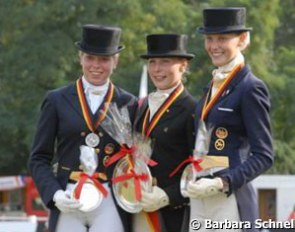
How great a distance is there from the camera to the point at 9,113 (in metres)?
22.6

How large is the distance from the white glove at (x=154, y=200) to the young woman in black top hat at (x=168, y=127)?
4 centimetres

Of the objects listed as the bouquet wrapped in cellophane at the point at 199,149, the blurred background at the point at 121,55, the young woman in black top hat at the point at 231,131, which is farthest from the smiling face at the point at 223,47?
the blurred background at the point at 121,55

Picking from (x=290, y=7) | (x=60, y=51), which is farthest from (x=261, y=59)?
(x=290, y=7)

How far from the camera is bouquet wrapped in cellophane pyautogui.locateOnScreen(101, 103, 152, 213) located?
657 centimetres

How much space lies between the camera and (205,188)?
6133 mm

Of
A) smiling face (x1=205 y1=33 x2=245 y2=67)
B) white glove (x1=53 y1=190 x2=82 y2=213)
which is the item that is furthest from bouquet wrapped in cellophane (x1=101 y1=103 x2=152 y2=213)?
smiling face (x1=205 y1=33 x2=245 y2=67)

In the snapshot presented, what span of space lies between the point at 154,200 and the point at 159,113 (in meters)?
0.53

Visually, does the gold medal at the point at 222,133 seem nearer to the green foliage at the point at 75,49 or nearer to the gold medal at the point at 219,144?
the gold medal at the point at 219,144

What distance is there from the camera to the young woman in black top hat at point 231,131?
6.17 meters

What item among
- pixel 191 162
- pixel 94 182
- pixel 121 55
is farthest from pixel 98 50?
pixel 121 55

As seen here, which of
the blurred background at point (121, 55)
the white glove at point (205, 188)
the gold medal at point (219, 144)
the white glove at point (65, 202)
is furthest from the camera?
the blurred background at point (121, 55)

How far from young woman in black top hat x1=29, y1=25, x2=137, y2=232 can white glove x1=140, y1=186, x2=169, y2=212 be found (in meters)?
0.20

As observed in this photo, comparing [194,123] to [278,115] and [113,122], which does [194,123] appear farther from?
[278,115]

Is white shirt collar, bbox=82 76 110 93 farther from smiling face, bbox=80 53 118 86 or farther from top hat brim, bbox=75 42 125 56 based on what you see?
top hat brim, bbox=75 42 125 56
